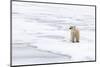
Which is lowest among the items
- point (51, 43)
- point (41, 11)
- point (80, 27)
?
point (51, 43)

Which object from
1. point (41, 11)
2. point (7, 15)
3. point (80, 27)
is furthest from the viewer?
point (80, 27)

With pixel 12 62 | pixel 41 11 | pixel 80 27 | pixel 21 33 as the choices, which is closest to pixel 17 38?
pixel 21 33

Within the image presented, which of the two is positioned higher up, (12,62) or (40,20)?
(40,20)

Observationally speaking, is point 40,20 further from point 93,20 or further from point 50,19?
point 93,20

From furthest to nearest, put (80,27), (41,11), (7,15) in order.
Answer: (80,27)
(41,11)
(7,15)

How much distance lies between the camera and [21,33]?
7.71 feet

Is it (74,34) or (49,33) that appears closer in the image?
(49,33)

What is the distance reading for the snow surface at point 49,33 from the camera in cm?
234

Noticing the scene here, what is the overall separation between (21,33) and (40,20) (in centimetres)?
26

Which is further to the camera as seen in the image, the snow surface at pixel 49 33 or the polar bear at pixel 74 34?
the polar bear at pixel 74 34

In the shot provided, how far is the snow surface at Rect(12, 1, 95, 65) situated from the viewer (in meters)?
2.34

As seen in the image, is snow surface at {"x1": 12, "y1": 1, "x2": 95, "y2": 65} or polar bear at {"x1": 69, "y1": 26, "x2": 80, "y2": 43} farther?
polar bear at {"x1": 69, "y1": 26, "x2": 80, "y2": 43}

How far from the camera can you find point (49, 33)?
2.47 meters

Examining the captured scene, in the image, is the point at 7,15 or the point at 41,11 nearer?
the point at 7,15
